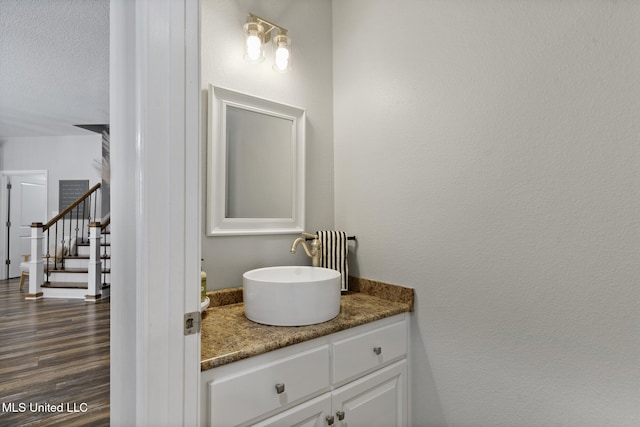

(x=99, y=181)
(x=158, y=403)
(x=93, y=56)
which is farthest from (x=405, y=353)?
(x=99, y=181)

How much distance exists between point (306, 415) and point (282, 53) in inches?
59.2

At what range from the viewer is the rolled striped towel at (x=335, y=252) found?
1.56 metres

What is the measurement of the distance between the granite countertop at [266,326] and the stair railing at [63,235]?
14.9 feet

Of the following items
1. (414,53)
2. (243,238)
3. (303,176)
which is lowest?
(243,238)

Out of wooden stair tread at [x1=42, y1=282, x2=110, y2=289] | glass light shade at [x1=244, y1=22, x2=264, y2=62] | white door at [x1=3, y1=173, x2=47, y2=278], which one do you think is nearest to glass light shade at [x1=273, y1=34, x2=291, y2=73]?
glass light shade at [x1=244, y1=22, x2=264, y2=62]

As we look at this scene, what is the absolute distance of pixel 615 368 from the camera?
90cm

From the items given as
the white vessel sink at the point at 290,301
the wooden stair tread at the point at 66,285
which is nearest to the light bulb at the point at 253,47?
the white vessel sink at the point at 290,301

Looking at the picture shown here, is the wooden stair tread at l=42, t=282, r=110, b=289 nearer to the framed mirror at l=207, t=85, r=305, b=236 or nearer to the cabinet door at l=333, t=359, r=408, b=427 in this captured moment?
the framed mirror at l=207, t=85, r=305, b=236

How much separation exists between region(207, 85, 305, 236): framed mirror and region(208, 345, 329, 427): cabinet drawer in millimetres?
638

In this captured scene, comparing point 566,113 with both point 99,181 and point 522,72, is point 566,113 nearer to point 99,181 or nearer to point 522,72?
point 522,72

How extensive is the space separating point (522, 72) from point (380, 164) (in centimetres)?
65

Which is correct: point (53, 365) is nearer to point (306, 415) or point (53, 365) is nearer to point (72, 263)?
point (306, 415)

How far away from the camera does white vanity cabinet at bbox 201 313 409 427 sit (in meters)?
0.89

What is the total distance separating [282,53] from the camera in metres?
1.51
